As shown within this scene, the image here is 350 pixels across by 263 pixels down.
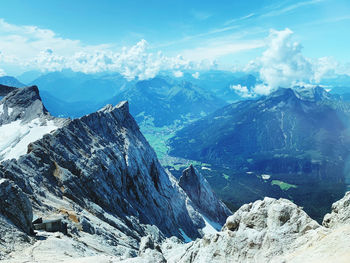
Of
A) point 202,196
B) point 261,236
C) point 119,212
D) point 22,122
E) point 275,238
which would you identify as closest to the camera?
point 275,238

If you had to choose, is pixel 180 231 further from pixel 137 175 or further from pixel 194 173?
pixel 194 173

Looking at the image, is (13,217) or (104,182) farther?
(104,182)

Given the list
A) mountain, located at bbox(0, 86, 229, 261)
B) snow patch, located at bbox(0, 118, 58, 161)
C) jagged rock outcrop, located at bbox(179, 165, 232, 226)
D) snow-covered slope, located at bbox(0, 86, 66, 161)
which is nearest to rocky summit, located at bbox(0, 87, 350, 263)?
mountain, located at bbox(0, 86, 229, 261)

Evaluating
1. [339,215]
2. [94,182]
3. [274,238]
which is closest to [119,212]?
[94,182]

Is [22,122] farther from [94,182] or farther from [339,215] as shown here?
[339,215]

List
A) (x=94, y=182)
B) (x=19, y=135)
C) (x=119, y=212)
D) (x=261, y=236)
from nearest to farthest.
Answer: (x=261, y=236)
(x=94, y=182)
(x=119, y=212)
(x=19, y=135)

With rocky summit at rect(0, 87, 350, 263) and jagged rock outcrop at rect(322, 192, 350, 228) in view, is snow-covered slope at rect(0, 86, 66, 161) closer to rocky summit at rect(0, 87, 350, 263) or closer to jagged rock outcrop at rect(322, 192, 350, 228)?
rocky summit at rect(0, 87, 350, 263)

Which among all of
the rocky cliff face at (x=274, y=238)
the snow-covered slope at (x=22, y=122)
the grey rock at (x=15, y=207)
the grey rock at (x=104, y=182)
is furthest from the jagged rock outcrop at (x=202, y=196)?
the grey rock at (x=15, y=207)
